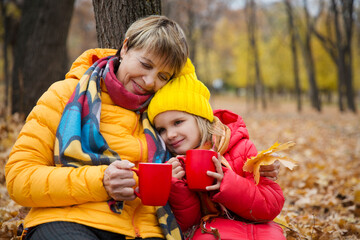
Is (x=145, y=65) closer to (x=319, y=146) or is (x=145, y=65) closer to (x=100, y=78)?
(x=100, y=78)

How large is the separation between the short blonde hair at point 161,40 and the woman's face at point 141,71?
0.04m

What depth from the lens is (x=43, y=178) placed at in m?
1.73

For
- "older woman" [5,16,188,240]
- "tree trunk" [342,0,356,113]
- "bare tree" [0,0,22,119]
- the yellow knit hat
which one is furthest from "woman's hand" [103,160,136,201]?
"tree trunk" [342,0,356,113]

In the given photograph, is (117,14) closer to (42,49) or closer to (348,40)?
(42,49)

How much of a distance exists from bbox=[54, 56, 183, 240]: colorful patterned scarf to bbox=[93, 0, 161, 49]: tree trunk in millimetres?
649

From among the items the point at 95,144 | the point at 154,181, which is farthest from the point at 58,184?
the point at 154,181

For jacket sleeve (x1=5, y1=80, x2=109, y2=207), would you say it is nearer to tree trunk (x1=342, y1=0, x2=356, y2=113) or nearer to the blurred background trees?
the blurred background trees

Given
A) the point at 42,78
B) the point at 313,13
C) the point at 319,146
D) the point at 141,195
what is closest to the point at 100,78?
the point at 141,195

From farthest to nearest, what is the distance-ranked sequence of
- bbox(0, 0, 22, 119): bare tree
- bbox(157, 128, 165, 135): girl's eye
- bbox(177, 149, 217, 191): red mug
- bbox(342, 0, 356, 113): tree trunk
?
bbox(342, 0, 356, 113): tree trunk, bbox(0, 0, 22, 119): bare tree, bbox(157, 128, 165, 135): girl's eye, bbox(177, 149, 217, 191): red mug

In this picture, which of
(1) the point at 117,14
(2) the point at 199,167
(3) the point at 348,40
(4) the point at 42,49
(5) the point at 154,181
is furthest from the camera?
(3) the point at 348,40

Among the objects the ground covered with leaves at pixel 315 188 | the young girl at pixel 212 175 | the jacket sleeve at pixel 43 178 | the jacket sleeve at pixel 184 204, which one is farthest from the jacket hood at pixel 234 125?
the jacket sleeve at pixel 43 178

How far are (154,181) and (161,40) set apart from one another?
1.00 m

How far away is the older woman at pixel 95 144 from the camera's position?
1.74m

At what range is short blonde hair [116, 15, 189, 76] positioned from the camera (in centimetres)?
210
